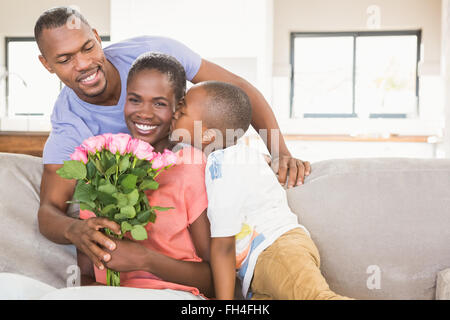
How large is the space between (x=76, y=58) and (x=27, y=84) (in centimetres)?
493

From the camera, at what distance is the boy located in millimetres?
1026

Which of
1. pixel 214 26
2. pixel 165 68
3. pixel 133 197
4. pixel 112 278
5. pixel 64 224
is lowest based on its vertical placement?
pixel 112 278

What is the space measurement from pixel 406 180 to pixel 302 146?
358 cm

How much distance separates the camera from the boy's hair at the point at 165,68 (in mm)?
1179

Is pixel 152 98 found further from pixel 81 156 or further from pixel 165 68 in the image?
pixel 81 156

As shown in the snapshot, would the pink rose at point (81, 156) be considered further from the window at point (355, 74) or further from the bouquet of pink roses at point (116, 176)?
the window at point (355, 74)

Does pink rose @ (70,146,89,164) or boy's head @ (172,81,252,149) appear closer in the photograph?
pink rose @ (70,146,89,164)

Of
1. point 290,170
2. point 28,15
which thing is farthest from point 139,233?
point 28,15

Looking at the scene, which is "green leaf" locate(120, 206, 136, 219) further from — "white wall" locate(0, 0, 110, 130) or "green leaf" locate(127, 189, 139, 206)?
"white wall" locate(0, 0, 110, 130)

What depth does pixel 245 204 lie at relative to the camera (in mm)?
1196

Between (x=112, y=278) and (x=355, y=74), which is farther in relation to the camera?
(x=355, y=74)

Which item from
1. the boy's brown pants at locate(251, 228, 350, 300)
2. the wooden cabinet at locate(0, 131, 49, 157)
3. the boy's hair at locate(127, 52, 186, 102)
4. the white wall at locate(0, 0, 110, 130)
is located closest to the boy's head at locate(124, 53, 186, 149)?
the boy's hair at locate(127, 52, 186, 102)

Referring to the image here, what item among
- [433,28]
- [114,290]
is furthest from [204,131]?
[433,28]

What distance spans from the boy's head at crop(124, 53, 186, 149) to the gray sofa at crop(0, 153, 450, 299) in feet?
1.36
